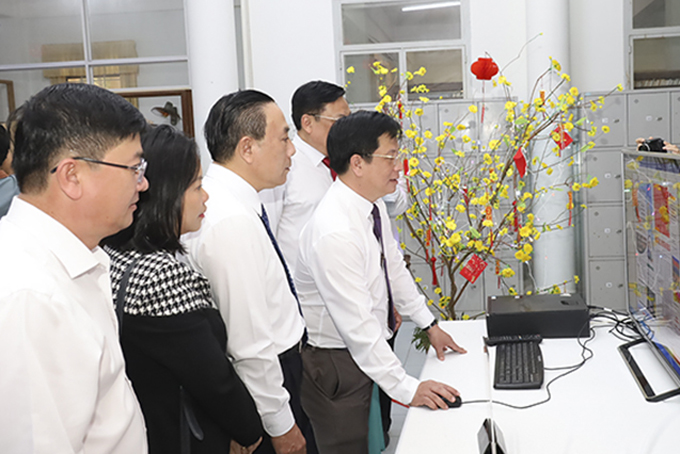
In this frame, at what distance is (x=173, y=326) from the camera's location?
4.01 feet

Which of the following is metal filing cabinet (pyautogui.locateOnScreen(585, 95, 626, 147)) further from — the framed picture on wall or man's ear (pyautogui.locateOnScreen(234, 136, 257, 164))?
man's ear (pyautogui.locateOnScreen(234, 136, 257, 164))

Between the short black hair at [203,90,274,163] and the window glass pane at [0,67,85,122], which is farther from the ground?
the window glass pane at [0,67,85,122]

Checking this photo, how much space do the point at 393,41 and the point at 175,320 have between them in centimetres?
423

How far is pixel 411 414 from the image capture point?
1.48m

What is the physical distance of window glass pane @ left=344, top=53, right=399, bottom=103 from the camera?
16.5 feet

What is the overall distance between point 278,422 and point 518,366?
2.14 ft

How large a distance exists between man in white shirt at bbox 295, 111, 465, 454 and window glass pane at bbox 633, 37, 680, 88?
3523mm

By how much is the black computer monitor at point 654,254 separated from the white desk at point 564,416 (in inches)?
2.2

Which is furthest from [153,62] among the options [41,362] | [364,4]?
[41,362]

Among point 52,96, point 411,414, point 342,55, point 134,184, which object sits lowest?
point 411,414

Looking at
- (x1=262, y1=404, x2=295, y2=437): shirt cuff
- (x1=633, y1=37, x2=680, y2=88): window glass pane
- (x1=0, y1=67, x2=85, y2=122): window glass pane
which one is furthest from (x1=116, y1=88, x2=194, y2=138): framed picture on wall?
(x1=262, y1=404, x2=295, y2=437): shirt cuff

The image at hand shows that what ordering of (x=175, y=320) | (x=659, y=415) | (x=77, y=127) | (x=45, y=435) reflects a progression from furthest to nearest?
1. (x=659, y=415)
2. (x=175, y=320)
3. (x=77, y=127)
4. (x=45, y=435)

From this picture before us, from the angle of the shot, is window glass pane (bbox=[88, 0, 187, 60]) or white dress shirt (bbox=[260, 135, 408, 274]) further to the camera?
window glass pane (bbox=[88, 0, 187, 60])

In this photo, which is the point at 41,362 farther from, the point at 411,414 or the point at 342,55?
the point at 342,55
